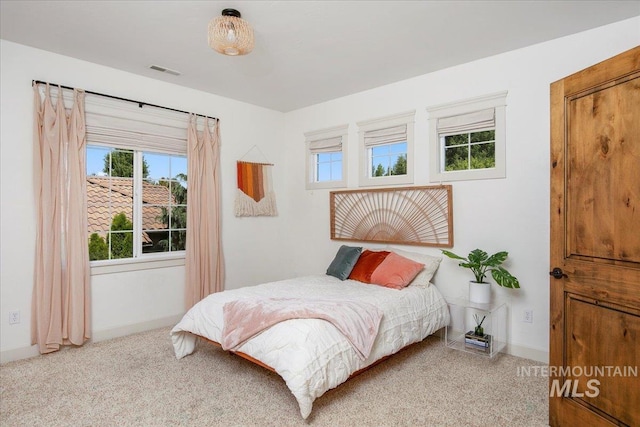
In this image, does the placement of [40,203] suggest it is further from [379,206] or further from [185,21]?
[379,206]

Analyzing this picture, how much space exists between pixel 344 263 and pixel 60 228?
270 centimetres

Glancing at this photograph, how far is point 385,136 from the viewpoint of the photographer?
13.1 ft

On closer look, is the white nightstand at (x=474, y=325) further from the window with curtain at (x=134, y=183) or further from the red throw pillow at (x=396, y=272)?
the window with curtain at (x=134, y=183)

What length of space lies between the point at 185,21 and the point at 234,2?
1.64 ft

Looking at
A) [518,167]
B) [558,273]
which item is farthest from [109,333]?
[518,167]

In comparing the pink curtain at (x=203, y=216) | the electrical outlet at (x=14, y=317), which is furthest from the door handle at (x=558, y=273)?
the electrical outlet at (x=14, y=317)

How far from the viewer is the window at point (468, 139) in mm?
3188

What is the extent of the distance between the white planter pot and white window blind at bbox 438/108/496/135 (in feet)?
4.79

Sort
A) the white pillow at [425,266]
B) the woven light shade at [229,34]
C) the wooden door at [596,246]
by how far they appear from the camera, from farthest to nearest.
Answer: the white pillow at [425,266], the woven light shade at [229,34], the wooden door at [596,246]

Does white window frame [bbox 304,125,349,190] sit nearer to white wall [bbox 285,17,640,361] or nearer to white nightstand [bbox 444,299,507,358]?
white wall [bbox 285,17,640,361]

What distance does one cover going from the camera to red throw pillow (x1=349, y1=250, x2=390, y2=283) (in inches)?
140

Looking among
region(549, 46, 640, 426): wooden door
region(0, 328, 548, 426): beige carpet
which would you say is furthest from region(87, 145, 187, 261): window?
region(549, 46, 640, 426): wooden door

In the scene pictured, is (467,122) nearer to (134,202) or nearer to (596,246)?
(596,246)

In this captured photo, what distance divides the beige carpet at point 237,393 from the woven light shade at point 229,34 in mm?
2354
